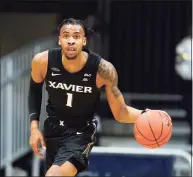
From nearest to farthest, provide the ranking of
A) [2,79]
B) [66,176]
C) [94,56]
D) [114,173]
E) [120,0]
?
[66,176] → [94,56] → [114,173] → [2,79] → [120,0]

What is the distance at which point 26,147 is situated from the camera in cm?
1030

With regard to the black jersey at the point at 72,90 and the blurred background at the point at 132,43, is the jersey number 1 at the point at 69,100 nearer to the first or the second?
the black jersey at the point at 72,90

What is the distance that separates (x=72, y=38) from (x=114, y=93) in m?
0.68

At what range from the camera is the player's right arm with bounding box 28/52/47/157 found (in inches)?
233

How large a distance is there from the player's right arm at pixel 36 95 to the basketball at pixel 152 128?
925 mm

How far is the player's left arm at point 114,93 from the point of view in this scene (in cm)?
589

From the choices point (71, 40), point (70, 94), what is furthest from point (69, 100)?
point (71, 40)

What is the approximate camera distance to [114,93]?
600 centimetres

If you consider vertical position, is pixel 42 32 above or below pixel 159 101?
above

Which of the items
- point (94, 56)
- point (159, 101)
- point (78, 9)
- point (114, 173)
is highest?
point (78, 9)

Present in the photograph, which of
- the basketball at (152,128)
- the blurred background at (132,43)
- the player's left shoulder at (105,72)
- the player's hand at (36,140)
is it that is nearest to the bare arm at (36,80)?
the player's hand at (36,140)

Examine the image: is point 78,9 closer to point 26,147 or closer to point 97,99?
point 26,147

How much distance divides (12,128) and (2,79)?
78 centimetres

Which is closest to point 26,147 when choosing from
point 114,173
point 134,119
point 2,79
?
point 2,79
